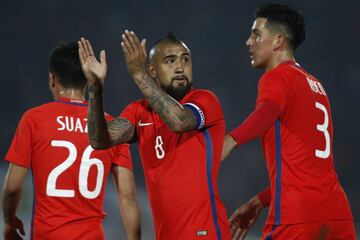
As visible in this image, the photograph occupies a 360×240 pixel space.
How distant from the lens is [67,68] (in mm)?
Answer: 3693

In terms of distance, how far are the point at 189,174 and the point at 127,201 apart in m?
0.85

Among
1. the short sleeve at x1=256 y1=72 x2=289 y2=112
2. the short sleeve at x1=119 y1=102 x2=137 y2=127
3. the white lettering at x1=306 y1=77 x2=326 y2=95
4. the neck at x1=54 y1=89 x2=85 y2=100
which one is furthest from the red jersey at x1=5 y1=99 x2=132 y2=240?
the white lettering at x1=306 y1=77 x2=326 y2=95

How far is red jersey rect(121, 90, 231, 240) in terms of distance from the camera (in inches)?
113

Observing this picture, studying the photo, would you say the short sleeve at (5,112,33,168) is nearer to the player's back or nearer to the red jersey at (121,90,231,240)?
the player's back

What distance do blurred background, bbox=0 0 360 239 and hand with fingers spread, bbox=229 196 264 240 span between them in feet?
10.7

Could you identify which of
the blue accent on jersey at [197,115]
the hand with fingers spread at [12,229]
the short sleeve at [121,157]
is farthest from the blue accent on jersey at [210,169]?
the hand with fingers spread at [12,229]

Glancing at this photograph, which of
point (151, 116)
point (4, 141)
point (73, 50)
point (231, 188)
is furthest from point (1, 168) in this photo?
point (151, 116)

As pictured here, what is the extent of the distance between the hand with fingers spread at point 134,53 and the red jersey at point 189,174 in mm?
258

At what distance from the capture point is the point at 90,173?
3.50 meters

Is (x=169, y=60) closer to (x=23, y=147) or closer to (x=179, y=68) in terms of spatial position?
(x=179, y=68)

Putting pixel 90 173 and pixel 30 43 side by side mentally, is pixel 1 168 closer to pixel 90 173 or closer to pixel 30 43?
pixel 30 43

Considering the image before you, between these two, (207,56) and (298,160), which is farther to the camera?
(207,56)

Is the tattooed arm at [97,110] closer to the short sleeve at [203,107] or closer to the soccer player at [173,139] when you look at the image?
the soccer player at [173,139]

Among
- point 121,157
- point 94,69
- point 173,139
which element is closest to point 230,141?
point 173,139
